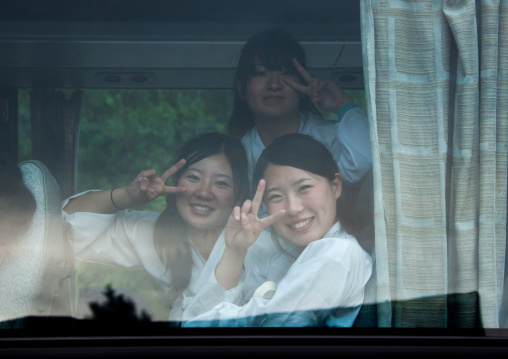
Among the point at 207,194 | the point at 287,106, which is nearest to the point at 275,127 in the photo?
the point at 287,106

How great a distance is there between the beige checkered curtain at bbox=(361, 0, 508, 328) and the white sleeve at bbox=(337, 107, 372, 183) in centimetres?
4

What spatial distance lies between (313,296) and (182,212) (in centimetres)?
52

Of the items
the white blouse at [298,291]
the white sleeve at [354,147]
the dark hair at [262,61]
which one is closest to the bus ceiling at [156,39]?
the dark hair at [262,61]

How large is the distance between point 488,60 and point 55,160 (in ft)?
4.91

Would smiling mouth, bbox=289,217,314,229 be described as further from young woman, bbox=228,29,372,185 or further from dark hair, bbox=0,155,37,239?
dark hair, bbox=0,155,37,239

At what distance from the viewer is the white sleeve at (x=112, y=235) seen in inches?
73.1

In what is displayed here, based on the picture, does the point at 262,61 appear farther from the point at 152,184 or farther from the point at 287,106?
the point at 152,184

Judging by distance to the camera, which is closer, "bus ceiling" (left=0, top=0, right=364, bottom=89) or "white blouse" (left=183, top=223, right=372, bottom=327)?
"white blouse" (left=183, top=223, right=372, bottom=327)

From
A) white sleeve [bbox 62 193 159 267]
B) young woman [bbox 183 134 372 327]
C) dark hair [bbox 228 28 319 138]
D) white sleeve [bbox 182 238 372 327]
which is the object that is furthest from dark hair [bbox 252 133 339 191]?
white sleeve [bbox 62 193 159 267]

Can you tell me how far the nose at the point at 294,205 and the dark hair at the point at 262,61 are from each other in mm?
279

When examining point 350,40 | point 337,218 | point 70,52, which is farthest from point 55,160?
point 350,40

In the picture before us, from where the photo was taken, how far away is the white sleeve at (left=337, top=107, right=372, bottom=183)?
1.84 m

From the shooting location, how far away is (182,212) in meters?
1.84

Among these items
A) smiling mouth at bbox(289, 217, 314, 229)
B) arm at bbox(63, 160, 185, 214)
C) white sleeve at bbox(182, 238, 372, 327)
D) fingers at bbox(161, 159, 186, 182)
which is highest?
fingers at bbox(161, 159, 186, 182)
